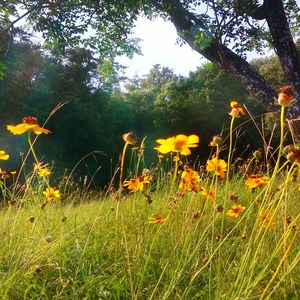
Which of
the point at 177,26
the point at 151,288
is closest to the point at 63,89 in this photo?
the point at 177,26

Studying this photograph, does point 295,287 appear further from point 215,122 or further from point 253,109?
point 253,109

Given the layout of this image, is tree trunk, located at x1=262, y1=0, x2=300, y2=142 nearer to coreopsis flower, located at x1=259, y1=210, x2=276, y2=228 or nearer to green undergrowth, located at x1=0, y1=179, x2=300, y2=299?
green undergrowth, located at x1=0, y1=179, x2=300, y2=299

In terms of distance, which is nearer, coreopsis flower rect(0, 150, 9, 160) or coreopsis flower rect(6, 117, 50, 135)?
coreopsis flower rect(6, 117, 50, 135)

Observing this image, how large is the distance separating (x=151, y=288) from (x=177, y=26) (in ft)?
13.1

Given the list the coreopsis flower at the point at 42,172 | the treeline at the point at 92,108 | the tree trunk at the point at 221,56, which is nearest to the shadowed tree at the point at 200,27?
the tree trunk at the point at 221,56

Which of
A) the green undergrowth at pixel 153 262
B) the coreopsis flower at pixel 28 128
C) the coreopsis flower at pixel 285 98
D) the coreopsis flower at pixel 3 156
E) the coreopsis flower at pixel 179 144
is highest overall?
the coreopsis flower at pixel 285 98

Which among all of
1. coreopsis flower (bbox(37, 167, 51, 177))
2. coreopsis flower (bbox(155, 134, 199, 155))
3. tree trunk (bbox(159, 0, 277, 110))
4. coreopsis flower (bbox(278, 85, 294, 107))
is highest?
tree trunk (bbox(159, 0, 277, 110))

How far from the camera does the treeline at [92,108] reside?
13398 millimetres

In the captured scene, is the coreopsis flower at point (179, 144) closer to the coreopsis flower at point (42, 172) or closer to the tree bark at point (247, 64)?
the coreopsis flower at point (42, 172)

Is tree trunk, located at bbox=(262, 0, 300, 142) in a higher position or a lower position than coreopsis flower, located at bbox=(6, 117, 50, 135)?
higher

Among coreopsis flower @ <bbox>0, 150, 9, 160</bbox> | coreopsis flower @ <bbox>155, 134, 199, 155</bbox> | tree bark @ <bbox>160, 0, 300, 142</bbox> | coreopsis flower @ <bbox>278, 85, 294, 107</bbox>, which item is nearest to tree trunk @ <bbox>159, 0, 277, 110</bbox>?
tree bark @ <bbox>160, 0, 300, 142</bbox>

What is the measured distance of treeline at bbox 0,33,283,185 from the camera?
44.0ft

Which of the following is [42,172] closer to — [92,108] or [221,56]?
[221,56]

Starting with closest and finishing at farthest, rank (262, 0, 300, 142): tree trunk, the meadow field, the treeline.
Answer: the meadow field < (262, 0, 300, 142): tree trunk < the treeline
